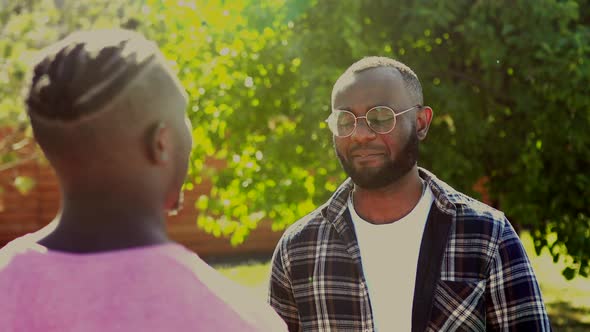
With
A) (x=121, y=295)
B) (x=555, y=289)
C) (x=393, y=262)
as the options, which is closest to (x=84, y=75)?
(x=121, y=295)

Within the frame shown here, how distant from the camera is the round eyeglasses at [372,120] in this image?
349 centimetres

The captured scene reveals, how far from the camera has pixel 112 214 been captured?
59.0 inches

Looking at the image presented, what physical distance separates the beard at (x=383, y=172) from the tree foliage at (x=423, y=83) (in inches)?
170

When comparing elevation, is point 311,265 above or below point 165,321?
below

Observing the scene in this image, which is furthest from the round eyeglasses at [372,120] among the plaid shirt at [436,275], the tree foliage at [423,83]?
the tree foliage at [423,83]

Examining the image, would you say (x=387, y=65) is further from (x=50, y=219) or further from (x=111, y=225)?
(x=50, y=219)

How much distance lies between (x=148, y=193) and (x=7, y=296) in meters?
0.30

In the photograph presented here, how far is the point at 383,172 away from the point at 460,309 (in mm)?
623

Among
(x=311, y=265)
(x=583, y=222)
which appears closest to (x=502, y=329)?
(x=311, y=265)

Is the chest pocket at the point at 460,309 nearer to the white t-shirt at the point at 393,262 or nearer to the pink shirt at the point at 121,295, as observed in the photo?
the white t-shirt at the point at 393,262

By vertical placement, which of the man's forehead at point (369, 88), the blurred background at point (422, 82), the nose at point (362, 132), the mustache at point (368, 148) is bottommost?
the blurred background at point (422, 82)

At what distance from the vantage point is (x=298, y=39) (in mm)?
8156

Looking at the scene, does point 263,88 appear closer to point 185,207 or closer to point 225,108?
point 225,108

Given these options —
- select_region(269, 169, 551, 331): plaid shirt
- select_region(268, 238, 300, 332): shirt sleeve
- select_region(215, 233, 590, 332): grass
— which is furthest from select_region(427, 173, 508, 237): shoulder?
select_region(215, 233, 590, 332): grass
